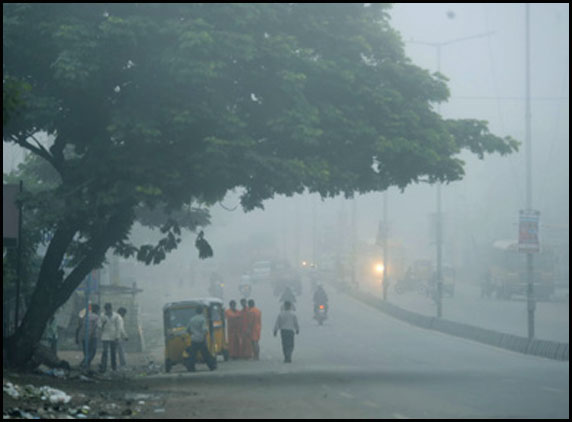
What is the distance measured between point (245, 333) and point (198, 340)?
5.09 metres

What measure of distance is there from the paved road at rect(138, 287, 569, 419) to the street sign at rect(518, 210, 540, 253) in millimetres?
3250

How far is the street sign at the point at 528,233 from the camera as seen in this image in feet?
99.6

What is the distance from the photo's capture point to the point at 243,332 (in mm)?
29312

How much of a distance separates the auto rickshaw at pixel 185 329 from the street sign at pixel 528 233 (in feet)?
30.4

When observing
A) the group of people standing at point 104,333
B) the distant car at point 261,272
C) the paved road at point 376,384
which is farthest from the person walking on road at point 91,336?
the distant car at point 261,272

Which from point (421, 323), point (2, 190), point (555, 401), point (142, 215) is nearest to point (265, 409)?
point (555, 401)

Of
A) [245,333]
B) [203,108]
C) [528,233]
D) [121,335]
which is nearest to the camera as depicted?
[203,108]

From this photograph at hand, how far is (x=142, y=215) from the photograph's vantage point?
2753cm

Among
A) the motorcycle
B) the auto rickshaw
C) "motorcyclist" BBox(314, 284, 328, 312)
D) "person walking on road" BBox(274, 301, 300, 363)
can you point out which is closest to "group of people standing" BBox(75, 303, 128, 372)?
the auto rickshaw

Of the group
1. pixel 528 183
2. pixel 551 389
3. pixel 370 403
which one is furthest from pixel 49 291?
pixel 528 183

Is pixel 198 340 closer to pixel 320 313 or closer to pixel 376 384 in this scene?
pixel 376 384

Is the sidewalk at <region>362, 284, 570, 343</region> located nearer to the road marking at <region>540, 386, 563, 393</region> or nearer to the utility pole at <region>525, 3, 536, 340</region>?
the utility pole at <region>525, 3, 536, 340</region>

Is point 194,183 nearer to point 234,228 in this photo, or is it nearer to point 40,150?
point 40,150

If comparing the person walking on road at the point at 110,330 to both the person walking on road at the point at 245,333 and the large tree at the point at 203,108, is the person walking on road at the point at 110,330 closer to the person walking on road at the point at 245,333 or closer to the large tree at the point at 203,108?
the large tree at the point at 203,108
